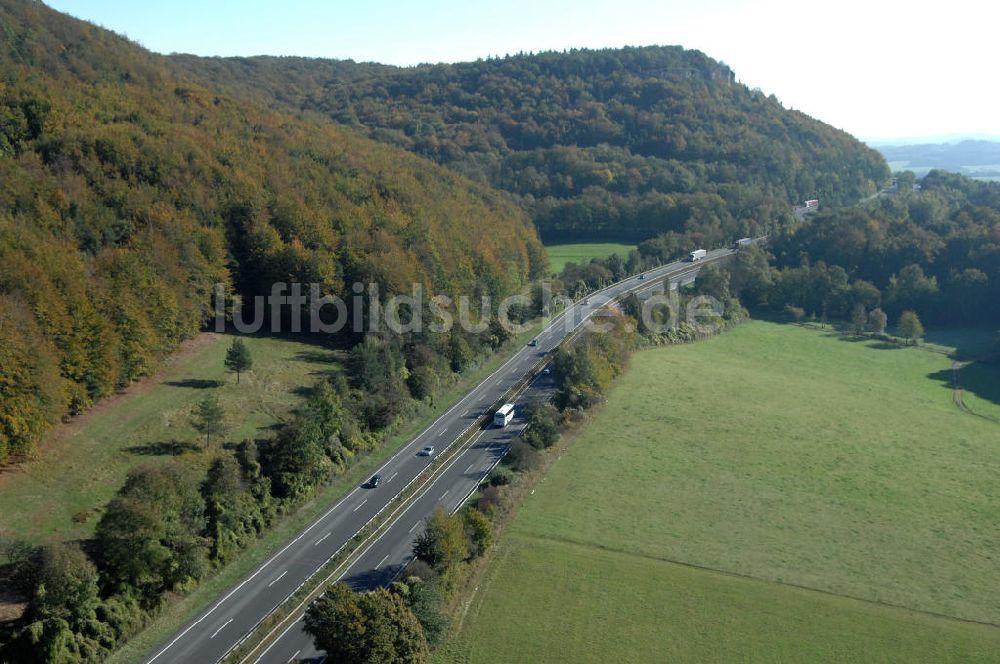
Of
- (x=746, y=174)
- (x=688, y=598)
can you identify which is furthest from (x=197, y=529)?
(x=746, y=174)

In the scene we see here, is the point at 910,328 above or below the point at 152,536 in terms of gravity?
above

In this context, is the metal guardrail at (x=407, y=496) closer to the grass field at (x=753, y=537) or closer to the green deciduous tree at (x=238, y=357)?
the grass field at (x=753, y=537)

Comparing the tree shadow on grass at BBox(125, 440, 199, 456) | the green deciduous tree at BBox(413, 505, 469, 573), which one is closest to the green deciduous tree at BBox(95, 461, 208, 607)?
the tree shadow on grass at BBox(125, 440, 199, 456)

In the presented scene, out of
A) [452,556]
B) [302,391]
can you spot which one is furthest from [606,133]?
[452,556]

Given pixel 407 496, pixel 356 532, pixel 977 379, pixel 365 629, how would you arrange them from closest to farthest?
pixel 365 629, pixel 356 532, pixel 407 496, pixel 977 379

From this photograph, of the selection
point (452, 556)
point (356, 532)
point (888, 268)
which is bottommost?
point (356, 532)

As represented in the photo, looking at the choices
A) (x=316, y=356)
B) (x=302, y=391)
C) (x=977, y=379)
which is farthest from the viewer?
(x=977, y=379)

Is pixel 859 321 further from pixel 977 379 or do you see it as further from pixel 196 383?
pixel 196 383

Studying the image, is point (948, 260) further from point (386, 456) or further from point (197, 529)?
point (197, 529)
